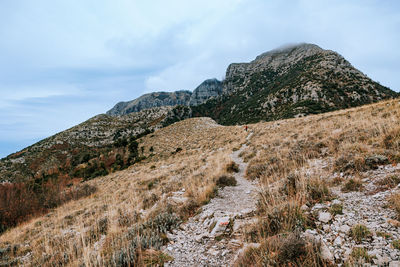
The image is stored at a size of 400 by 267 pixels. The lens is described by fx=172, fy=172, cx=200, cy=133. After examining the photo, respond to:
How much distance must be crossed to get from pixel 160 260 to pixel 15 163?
219 ft

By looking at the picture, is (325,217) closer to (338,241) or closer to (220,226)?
(338,241)

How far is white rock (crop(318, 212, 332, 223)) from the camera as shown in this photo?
3.26 meters

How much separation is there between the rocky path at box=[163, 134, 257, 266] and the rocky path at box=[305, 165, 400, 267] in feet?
5.24

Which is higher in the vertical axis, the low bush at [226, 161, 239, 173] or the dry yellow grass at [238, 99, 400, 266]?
Answer: the dry yellow grass at [238, 99, 400, 266]

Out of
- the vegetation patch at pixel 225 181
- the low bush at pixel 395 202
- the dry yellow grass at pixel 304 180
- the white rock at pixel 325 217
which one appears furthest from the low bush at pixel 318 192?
the vegetation patch at pixel 225 181

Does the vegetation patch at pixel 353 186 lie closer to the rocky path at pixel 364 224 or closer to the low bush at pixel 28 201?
the rocky path at pixel 364 224

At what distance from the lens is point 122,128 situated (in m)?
79.3

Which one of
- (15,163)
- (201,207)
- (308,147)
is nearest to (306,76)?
(308,147)

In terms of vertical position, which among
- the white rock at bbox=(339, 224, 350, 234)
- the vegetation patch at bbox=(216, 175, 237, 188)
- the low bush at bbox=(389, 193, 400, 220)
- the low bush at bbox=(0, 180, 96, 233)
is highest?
the low bush at bbox=(389, 193, 400, 220)

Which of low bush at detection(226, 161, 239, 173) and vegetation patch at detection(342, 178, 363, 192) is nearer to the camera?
vegetation patch at detection(342, 178, 363, 192)

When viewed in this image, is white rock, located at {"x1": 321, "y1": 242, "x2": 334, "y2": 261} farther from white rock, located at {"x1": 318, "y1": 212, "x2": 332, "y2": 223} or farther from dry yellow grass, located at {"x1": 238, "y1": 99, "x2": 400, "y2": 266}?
white rock, located at {"x1": 318, "y1": 212, "x2": 332, "y2": 223}

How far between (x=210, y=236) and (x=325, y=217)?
98.8 inches

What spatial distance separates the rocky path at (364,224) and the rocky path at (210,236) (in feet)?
5.24

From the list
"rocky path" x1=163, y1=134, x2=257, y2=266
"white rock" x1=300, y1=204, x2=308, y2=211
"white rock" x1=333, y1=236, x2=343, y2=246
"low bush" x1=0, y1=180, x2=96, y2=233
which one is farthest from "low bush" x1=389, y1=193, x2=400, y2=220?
"low bush" x1=0, y1=180, x2=96, y2=233
